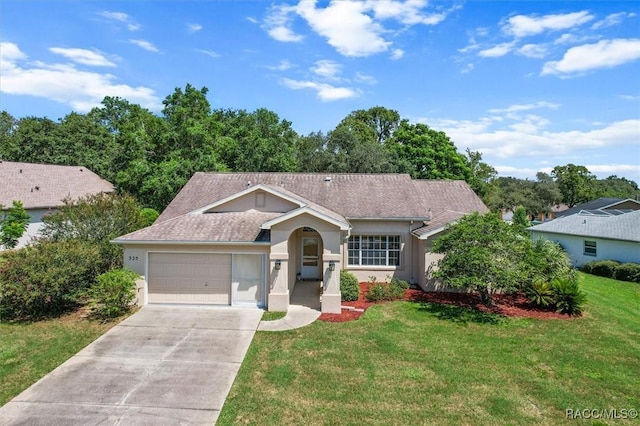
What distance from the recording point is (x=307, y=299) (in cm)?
1577

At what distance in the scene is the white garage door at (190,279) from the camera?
14.6 metres

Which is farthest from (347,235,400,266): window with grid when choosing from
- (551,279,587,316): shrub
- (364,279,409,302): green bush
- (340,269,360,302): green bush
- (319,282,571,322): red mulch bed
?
(551,279,587,316): shrub

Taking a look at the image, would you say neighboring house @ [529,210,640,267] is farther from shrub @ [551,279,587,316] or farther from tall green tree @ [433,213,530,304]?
tall green tree @ [433,213,530,304]

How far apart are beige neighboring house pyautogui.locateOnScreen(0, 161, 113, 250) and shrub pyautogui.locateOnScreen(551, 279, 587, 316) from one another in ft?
103

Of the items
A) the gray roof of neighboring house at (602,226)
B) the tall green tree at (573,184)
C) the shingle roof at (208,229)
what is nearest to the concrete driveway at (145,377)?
the shingle roof at (208,229)

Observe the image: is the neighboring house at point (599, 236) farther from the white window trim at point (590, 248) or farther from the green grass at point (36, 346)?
the green grass at point (36, 346)

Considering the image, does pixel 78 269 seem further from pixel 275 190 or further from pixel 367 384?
pixel 367 384

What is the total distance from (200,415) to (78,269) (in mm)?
8861

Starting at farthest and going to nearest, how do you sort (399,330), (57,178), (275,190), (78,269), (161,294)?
(57,178), (275,190), (161,294), (78,269), (399,330)

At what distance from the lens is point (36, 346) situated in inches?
423

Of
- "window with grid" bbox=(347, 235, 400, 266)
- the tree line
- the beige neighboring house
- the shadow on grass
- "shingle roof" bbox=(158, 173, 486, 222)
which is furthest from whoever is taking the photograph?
the tree line

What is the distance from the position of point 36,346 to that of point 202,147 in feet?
76.3

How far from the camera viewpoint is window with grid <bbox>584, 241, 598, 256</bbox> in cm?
2650

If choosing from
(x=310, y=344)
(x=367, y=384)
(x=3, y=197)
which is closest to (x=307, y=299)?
(x=310, y=344)
